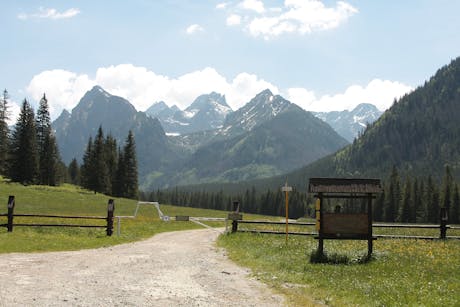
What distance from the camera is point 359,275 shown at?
1597 cm

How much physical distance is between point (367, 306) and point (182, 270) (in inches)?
308

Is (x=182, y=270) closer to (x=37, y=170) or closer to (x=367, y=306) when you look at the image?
(x=367, y=306)

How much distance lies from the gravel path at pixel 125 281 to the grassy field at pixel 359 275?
116 centimetres

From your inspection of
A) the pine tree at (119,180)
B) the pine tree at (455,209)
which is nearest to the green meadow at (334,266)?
the pine tree at (119,180)

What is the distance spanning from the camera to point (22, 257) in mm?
19000

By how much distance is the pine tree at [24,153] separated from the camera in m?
82.3

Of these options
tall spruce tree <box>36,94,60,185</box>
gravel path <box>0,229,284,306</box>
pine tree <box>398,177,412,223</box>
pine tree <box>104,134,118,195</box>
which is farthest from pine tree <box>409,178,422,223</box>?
gravel path <box>0,229,284,306</box>

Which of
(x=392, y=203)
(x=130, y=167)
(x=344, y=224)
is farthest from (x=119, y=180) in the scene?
(x=344, y=224)

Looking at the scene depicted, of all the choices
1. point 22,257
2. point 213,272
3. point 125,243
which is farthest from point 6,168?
point 213,272

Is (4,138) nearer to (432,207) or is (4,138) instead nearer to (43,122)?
(43,122)

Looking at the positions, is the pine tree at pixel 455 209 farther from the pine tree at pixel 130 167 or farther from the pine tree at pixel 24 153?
the pine tree at pixel 24 153

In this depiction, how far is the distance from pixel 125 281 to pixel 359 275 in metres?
8.32

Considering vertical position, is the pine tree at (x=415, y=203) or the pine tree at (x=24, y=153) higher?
the pine tree at (x=24, y=153)

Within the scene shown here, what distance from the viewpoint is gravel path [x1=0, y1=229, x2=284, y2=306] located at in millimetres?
11508
